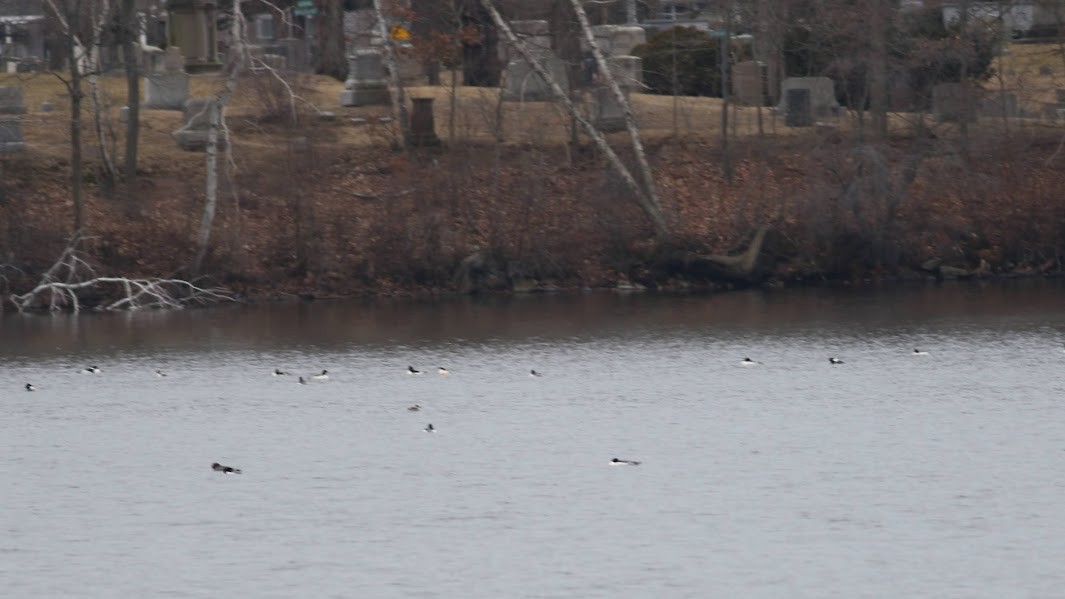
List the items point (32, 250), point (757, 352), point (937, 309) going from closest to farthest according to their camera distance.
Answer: point (757, 352) → point (937, 309) → point (32, 250)

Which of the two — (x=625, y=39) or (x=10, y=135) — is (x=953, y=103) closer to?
(x=625, y=39)

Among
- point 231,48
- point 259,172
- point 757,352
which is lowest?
point 757,352

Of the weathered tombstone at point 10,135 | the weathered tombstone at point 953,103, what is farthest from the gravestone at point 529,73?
the weathered tombstone at point 10,135

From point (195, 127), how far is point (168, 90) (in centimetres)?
331

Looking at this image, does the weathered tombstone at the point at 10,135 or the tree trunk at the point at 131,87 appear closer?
the tree trunk at the point at 131,87

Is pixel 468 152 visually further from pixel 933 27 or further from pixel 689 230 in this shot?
pixel 933 27

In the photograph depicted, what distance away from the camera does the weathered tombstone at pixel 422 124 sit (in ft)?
156

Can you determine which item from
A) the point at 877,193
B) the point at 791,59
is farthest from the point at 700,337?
the point at 791,59

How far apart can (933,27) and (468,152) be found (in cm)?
1421

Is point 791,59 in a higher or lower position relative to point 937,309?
higher

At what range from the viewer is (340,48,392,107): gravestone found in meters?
50.0

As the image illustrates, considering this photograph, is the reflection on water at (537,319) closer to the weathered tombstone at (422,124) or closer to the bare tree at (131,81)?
the bare tree at (131,81)

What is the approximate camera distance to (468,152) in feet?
153

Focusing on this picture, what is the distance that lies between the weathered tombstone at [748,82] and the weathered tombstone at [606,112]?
14.6ft
